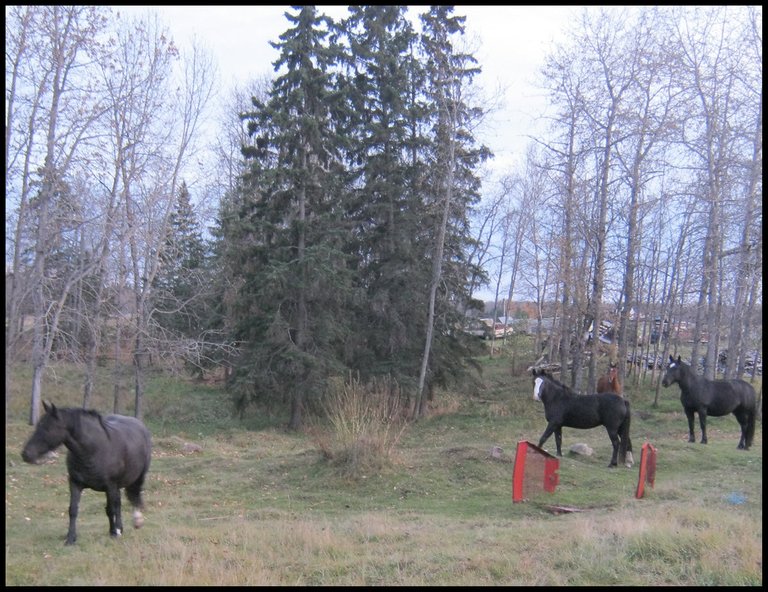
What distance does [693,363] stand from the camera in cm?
2395

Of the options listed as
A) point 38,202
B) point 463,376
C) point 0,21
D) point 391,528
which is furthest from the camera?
point 463,376

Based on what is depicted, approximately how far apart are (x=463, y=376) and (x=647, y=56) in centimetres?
1319

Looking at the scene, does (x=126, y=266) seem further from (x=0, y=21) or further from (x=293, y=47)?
(x=0, y=21)

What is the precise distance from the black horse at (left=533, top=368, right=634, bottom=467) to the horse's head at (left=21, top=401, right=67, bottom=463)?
29.9 feet

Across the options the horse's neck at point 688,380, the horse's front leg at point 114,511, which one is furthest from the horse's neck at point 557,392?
the horse's front leg at point 114,511

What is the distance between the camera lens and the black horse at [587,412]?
13.6 m

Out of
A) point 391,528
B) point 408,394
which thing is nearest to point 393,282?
point 408,394

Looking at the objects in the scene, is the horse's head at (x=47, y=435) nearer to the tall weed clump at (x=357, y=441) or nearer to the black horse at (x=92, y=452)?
the black horse at (x=92, y=452)

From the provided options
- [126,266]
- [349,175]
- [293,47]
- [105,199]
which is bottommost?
[126,266]

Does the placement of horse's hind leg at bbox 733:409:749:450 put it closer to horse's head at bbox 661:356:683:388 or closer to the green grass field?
the green grass field

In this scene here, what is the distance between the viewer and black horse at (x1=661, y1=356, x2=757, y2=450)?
620 inches

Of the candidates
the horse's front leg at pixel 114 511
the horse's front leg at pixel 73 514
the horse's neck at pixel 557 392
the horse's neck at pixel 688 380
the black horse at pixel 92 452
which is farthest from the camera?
the horse's neck at pixel 688 380

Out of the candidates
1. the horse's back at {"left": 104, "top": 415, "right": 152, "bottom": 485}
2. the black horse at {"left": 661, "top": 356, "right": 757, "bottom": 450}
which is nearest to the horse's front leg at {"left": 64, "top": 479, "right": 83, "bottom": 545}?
the horse's back at {"left": 104, "top": 415, "right": 152, "bottom": 485}

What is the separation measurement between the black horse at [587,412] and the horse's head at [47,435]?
9.12 m
